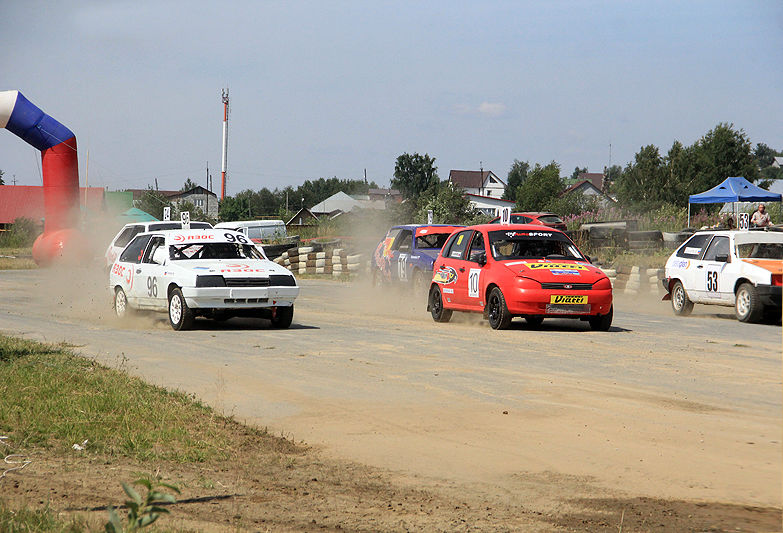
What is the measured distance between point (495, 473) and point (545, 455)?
1.90ft

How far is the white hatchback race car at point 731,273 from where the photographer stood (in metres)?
16.4

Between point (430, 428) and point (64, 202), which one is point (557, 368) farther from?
point (64, 202)

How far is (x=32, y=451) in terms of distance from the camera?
6578 mm

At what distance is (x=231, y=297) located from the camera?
46.0 ft

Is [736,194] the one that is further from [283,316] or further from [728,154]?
[728,154]

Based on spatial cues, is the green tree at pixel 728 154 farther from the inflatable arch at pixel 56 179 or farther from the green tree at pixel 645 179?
the inflatable arch at pixel 56 179

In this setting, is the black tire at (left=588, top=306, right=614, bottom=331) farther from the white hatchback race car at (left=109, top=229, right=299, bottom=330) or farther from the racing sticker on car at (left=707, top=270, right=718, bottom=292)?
the white hatchback race car at (left=109, top=229, right=299, bottom=330)

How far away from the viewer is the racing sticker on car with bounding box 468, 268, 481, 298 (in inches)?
599

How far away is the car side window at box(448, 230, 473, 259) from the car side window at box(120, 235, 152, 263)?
4776 mm

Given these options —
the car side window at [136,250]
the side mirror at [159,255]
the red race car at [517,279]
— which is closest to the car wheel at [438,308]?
the red race car at [517,279]

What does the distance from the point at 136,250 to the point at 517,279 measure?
240 inches

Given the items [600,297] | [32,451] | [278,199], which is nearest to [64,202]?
[600,297]

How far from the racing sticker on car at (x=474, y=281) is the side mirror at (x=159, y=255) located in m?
4.52

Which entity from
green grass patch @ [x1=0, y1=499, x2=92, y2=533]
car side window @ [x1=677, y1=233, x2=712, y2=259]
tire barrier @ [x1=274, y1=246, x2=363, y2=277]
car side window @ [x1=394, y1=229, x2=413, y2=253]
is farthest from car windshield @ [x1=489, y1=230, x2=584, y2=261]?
tire barrier @ [x1=274, y1=246, x2=363, y2=277]
